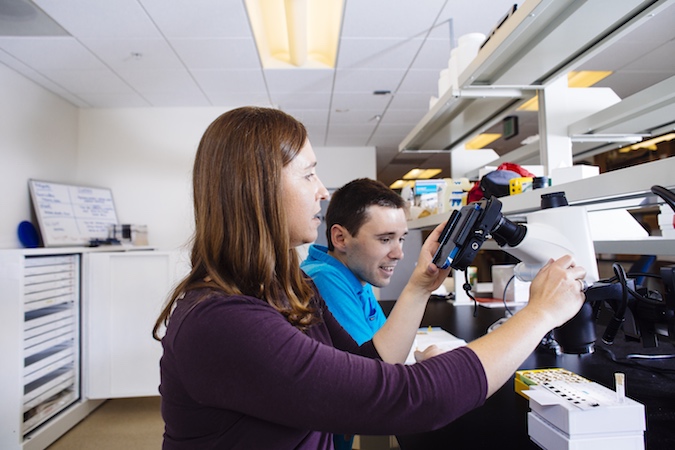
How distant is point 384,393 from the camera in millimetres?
588

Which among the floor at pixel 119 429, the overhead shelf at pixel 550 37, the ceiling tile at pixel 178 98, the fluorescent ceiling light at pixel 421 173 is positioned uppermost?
the ceiling tile at pixel 178 98

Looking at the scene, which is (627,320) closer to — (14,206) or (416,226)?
(416,226)

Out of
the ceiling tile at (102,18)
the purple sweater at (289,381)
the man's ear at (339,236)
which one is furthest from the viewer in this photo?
the ceiling tile at (102,18)

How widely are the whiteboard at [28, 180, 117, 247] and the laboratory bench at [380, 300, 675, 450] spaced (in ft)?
10.9

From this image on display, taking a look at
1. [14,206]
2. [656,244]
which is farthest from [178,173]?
[656,244]

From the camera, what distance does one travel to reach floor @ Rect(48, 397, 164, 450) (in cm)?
273

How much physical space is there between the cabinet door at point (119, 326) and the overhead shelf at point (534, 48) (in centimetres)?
252

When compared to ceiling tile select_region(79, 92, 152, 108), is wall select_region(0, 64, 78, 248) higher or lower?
lower

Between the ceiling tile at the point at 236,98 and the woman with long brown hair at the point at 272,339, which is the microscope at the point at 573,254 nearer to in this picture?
the woman with long brown hair at the point at 272,339

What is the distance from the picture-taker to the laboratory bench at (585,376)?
0.81 metres

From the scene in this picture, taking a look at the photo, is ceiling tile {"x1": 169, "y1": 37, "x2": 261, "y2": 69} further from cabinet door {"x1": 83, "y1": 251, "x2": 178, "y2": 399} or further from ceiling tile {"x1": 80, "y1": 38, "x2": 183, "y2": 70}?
cabinet door {"x1": 83, "y1": 251, "x2": 178, "y2": 399}

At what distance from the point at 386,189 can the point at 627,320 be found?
3.18ft

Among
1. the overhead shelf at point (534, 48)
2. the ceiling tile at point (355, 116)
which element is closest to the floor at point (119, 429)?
the overhead shelf at point (534, 48)

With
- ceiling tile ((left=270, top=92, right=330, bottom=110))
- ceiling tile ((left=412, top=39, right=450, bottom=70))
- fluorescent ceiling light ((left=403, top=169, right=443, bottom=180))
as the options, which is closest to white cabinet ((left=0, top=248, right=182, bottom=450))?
ceiling tile ((left=270, top=92, right=330, bottom=110))
